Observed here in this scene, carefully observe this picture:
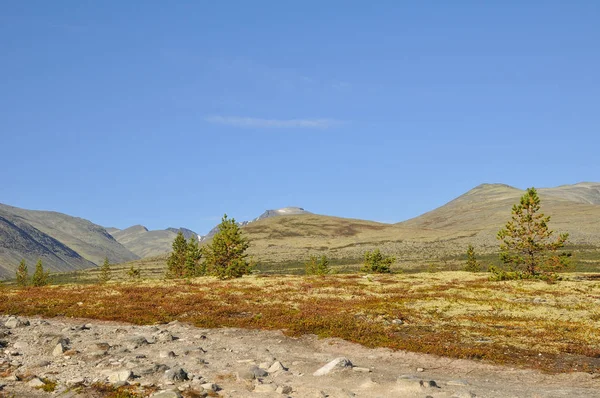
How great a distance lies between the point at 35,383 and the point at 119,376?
7.66 ft

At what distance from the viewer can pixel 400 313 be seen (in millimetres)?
27938

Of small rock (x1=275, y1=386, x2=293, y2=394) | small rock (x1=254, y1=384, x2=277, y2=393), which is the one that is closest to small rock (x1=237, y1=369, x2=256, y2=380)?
small rock (x1=254, y1=384, x2=277, y2=393)

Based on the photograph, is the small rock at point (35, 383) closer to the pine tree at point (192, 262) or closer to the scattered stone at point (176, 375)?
the scattered stone at point (176, 375)

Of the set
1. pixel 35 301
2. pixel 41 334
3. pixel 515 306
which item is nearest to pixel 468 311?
pixel 515 306

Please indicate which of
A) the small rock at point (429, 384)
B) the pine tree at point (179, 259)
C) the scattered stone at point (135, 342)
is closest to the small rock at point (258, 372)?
the small rock at point (429, 384)

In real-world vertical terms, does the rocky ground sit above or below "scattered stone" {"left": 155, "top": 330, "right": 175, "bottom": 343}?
below

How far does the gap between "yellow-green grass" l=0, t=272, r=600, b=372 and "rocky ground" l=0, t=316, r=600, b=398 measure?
1672 millimetres

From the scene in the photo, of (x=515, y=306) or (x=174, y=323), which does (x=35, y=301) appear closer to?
(x=174, y=323)

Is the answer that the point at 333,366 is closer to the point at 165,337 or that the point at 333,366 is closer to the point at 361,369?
the point at 361,369

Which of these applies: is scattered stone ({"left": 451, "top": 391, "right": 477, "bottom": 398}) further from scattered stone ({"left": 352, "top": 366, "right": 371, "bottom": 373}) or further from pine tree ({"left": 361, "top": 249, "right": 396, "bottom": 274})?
pine tree ({"left": 361, "top": 249, "right": 396, "bottom": 274})

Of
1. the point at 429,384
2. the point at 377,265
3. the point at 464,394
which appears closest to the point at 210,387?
the point at 429,384

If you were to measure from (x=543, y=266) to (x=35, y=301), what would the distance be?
4718 cm

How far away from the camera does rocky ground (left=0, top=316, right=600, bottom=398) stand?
13836 mm

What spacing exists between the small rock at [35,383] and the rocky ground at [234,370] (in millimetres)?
41
